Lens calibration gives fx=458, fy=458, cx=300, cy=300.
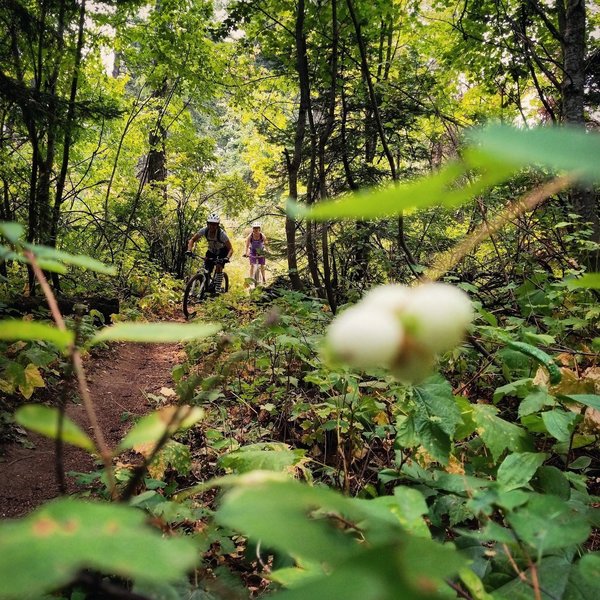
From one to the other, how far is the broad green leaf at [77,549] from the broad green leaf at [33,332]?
5.1 inches

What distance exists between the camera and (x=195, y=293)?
8.00 metres

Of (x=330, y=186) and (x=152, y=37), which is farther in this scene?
(x=152, y=37)

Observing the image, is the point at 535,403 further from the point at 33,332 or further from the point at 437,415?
the point at 33,332

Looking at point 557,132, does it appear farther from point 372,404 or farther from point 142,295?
point 142,295

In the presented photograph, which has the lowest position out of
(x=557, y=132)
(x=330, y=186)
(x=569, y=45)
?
(x=557, y=132)

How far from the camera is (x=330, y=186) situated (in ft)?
22.6

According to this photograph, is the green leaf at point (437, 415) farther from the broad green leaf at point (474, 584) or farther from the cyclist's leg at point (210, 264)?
the cyclist's leg at point (210, 264)

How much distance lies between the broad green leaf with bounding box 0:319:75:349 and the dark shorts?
7.84m

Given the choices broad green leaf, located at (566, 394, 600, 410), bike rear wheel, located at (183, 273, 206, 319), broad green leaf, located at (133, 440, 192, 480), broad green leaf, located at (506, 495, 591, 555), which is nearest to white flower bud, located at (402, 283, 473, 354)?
broad green leaf, located at (506, 495, 591, 555)

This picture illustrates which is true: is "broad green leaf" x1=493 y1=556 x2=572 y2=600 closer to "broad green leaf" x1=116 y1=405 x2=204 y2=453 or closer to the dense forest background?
the dense forest background

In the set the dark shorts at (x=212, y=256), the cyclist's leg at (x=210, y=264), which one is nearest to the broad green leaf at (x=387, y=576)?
the cyclist's leg at (x=210, y=264)

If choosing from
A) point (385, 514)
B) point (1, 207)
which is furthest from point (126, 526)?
point (1, 207)

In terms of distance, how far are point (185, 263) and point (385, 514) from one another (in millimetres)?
11391

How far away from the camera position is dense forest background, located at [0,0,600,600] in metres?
0.26
